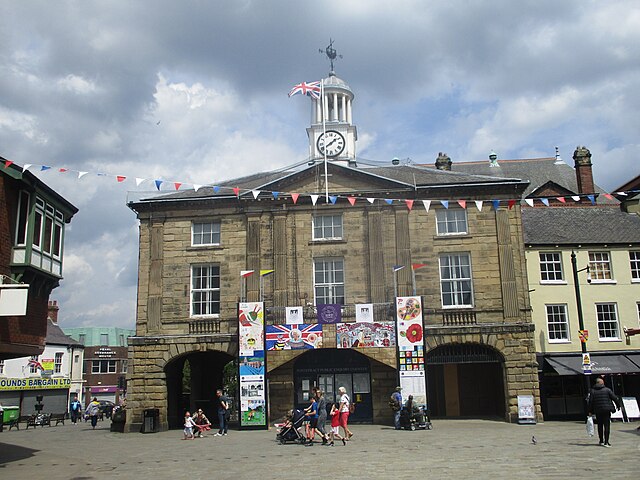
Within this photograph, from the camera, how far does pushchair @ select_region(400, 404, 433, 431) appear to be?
23656 millimetres

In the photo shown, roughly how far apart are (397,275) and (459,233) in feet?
11.0

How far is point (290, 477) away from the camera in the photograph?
13.1 metres

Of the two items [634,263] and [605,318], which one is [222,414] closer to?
[605,318]

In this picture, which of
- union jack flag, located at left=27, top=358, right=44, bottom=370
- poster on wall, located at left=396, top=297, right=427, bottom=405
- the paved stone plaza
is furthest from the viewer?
union jack flag, located at left=27, top=358, right=44, bottom=370

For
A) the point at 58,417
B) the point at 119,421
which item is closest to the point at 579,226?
the point at 119,421

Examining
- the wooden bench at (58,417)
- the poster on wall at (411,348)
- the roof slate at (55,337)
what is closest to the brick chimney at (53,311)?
the roof slate at (55,337)

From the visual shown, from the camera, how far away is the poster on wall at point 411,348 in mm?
25656

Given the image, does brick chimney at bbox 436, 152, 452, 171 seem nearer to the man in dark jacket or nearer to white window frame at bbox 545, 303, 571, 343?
white window frame at bbox 545, 303, 571, 343

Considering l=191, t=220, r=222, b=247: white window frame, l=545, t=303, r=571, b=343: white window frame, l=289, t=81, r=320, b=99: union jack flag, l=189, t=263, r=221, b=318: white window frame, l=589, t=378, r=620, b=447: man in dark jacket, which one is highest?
l=289, t=81, r=320, b=99: union jack flag

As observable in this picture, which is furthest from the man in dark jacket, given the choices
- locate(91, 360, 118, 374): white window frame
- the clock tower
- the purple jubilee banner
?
locate(91, 360, 118, 374): white window frame

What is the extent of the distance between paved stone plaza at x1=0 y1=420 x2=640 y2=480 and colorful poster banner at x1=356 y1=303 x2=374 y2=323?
15.5 ft

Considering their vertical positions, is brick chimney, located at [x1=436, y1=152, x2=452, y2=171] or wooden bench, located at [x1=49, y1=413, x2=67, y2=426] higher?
brick chimney, located at [x1=436, y1=152, x2=452, y2=171]

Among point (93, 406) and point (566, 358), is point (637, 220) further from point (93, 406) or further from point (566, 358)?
point (93, 406)

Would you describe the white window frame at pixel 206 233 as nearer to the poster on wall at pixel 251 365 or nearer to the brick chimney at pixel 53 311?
the poster on wall at pixel 251 365
